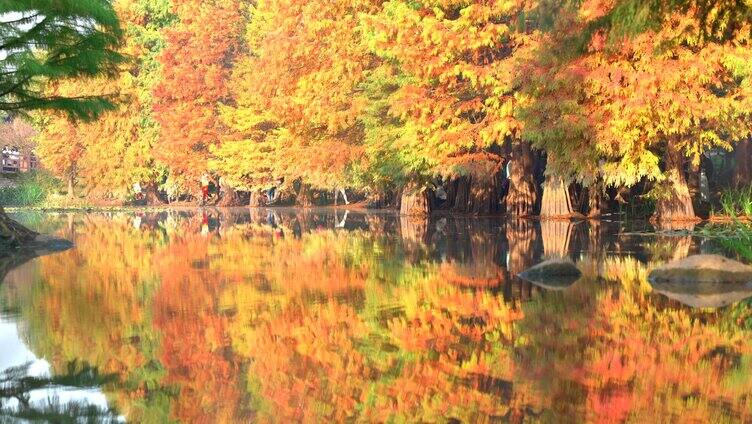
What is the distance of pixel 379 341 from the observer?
A: 30.3 ft

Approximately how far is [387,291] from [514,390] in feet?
20.7

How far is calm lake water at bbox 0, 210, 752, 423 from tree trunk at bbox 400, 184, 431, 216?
24.4m

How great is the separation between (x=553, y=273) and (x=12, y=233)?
14.0m

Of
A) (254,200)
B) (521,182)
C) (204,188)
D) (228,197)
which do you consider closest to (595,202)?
(521,182)

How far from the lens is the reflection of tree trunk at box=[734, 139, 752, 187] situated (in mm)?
34938

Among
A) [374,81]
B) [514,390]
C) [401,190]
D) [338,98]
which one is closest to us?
[514,390]

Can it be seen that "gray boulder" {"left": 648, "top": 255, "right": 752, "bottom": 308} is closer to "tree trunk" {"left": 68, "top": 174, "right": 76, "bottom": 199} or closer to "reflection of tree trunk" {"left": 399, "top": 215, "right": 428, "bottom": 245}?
"reflection of tree trunk" {"left": 399, "top": 215, "right": 428, "bottom": 245}

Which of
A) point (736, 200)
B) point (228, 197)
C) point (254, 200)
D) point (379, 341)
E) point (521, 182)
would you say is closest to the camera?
point (379, 341)

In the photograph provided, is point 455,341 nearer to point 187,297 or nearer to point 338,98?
point 187,297

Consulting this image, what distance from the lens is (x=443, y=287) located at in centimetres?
1368

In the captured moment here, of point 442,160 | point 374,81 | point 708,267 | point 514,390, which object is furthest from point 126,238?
point 514,390

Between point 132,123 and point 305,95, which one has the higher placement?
point 132,123

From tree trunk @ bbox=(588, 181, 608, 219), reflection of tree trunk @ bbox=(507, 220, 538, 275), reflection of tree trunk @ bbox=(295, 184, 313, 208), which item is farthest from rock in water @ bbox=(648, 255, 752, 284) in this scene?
reflection of tree trunk @ bbox=(295, 184, 313, 208)

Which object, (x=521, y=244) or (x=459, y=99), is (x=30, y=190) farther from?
(x=521, y=244)
